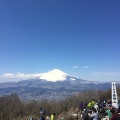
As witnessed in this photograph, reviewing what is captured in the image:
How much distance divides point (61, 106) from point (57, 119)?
8.53 metres

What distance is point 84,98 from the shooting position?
3722cm

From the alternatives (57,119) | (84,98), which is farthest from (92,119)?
(84,98)

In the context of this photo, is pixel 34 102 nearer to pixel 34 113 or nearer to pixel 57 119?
pixel 34 113

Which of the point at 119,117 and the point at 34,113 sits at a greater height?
the point at 119,117

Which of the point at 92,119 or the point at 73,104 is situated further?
the point at 73,104

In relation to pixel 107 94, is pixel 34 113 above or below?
below

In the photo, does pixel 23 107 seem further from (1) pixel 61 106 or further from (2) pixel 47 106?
(1) pixel 61 106

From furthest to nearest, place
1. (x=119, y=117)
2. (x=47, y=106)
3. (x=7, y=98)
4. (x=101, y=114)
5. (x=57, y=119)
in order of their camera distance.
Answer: (x=7, y=98), (x=47, y=106), (x=57, y=119), (x=101, y=114), (x=119, y=117)

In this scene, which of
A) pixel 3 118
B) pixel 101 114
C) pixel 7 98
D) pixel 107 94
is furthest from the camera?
pixel 107 94

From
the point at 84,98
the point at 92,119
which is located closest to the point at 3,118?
the point at 84,98

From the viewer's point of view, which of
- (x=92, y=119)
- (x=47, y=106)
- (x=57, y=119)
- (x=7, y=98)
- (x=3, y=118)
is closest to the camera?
(x=92, y=119)

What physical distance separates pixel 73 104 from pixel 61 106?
8.80 ft

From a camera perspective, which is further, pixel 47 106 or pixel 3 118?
pixel 47 106

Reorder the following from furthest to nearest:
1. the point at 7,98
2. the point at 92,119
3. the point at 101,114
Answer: the point at 7,98 → the point at 101,114 → the point at 92,119
